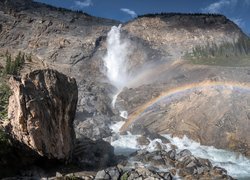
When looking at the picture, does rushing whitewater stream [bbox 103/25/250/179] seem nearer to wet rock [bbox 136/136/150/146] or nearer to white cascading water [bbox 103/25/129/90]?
wet rock [bbox 136/136/150/146]

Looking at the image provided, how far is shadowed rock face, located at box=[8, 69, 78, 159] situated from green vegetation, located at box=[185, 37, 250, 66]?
69207 millimetres

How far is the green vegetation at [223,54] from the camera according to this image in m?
106

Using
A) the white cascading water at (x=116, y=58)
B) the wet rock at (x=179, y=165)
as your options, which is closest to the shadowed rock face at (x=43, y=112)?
the wet rock at (x=179, y=165)

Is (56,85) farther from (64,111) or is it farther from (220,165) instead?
(220,165)

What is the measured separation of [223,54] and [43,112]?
86.8 m

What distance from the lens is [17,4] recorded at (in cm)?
12562

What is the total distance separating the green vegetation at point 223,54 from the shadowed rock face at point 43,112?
69.2 metres

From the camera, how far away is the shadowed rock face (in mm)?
37750

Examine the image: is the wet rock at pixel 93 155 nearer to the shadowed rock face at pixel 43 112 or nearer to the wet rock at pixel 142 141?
the shadowed rock face at pixel 43 112

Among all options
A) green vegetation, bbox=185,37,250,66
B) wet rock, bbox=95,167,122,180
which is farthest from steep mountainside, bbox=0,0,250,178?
green vegetation, bbox=185,37,250,66

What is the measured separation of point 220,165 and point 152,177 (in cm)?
1453

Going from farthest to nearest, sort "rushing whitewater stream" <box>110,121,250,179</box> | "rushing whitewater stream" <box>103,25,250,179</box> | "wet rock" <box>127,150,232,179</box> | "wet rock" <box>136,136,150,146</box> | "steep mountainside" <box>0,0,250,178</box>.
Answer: "steep mountainside" <box>0,0,250,178</box>, "wet rock" <box>136,136,150,146</box>, "rushing whitewater stream" <box>103,25,250,179</box>, "rushing whitewater stream" <box>110,121,250,179</box>, "wet rock" <box>127,150,232,179</box>

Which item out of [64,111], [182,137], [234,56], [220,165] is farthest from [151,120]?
[234,56]

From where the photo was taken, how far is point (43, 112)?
38625 millimetres
